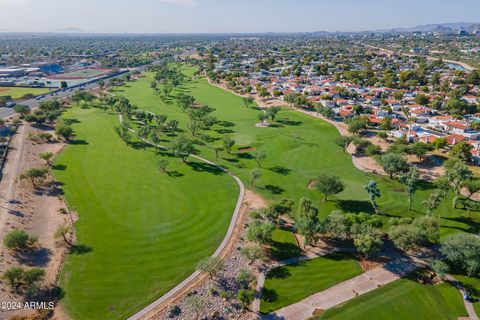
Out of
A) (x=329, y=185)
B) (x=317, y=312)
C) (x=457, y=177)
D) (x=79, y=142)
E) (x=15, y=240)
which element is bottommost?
(x=317, y=312)

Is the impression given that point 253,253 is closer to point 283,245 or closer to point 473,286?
point 283,245

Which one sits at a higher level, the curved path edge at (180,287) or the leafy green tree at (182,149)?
the leafy green tree at (182,149)

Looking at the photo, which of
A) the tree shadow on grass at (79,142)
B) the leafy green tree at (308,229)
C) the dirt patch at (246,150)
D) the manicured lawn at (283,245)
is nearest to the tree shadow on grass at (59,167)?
the tree shadow on grass at (79,142)

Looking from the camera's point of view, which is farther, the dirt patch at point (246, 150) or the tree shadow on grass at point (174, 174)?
the dirt patch at point (246, 150)

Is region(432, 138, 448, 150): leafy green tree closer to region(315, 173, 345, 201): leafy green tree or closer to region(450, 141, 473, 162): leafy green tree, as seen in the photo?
region(450, 141, 473, 162): leafy green tree

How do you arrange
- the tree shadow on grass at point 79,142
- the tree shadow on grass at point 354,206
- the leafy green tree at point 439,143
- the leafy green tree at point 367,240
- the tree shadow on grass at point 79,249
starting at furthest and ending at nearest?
1. the tree shadow on grass at point 79,142
2. the leafy green tree at point 439,143
3. the tree shadow on grass at point 354,206
4. the tree shadow on grass at point 79,249
5. the leafy green tree at point 367,240

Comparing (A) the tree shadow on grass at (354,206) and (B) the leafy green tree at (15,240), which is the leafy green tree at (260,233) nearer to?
(A) the tree shadow on grass at (354,206)

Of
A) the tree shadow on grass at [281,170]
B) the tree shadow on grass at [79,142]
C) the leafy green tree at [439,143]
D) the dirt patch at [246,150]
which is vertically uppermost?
the leafy green tree at [439,143]

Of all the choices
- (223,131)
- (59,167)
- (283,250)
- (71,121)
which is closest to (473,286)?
(283,250)
